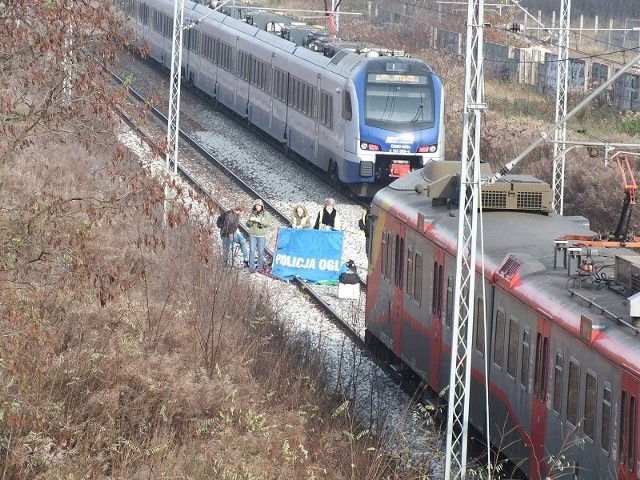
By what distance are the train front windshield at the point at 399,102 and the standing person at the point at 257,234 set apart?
5.86 m

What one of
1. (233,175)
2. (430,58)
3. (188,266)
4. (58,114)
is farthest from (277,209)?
(430,58)

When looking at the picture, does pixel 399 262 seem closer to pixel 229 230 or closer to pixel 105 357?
pixel 105 357

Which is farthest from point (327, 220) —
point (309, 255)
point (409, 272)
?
point (409, 272)

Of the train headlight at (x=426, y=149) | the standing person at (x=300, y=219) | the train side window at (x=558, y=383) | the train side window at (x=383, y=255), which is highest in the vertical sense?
the train side window at (x=558, y=383)

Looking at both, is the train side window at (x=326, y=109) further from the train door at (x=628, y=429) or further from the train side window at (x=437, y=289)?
the train door at (x=628, y=429)

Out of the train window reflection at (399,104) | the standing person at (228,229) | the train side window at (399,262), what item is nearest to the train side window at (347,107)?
the train window reflection at (399,104)

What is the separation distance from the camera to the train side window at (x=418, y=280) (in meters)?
16.4

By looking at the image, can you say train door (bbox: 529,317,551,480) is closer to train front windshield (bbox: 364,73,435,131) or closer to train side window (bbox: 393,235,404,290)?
train side window (bbox: 393,235,404,290)

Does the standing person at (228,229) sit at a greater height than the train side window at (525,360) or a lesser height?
lesser

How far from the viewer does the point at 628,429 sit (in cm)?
1051

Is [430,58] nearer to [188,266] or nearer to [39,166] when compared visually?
[39,166]

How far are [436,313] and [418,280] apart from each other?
34.6 inches

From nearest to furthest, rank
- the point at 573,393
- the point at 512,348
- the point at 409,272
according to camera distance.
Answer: the point at 573,393
the point at 512,348
the point at 409,272

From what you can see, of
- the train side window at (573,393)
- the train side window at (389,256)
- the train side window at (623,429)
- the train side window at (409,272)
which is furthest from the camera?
the train side window at (389,256)
